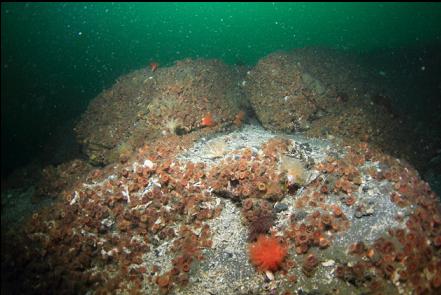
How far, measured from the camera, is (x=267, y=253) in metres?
5.39

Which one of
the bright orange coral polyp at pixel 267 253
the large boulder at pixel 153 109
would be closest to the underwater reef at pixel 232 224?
the bright orange coral polyp at pixel 267 253

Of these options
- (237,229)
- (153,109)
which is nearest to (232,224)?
(237,229)

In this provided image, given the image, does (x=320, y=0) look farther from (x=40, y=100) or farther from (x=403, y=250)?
(x=403, y=250)

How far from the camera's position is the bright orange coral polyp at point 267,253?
17.4 feet

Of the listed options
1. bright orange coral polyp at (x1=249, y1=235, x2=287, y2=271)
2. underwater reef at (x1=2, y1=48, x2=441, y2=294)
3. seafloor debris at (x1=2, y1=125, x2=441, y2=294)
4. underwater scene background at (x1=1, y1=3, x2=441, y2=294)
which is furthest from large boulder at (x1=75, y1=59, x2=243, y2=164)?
bright orange coral polyp at (x1=249, y1=235, x2=287, y2=271)

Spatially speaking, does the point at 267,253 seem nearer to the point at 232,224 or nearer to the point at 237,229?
the point at 237,229

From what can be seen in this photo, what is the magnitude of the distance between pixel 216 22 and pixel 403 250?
146931 mm

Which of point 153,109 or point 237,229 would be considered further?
point 153,109

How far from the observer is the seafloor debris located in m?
5.06

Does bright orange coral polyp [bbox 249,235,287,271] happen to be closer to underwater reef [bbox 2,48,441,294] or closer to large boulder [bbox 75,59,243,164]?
underwater reef [bbox 2,48,441,294]

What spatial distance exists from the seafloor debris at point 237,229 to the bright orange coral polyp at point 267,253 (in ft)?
0.06

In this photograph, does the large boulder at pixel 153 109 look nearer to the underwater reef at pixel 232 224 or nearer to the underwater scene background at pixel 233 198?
the underwater scene background at pixel 233 198

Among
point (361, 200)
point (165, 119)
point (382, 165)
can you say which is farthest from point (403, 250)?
point (165, 119)

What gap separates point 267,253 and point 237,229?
91 centimetres
